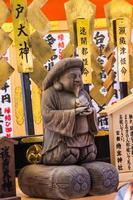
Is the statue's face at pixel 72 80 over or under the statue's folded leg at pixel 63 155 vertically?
over

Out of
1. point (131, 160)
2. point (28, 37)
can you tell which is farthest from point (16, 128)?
point (131, 160)

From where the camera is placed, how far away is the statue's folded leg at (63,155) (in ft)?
5.82

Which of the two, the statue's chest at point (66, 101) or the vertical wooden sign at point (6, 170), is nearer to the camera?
the vertical wooden sign at point (6, 170)

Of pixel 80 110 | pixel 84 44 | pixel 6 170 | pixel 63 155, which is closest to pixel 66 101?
pixel 80 110

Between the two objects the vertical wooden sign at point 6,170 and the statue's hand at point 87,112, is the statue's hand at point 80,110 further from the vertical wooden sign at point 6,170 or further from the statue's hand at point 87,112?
the vertical wooden sign at point 6,170

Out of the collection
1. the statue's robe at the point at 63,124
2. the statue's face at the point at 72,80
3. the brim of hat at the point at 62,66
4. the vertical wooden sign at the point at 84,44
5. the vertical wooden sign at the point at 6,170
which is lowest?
the vertical wooden sign at the point at 6,170

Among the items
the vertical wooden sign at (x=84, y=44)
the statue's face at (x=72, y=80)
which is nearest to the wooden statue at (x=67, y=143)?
the statue's face at (x=72, y=80)

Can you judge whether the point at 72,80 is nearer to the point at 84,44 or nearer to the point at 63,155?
the point at 63,155

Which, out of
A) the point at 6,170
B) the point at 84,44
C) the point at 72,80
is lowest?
the point at 6,170

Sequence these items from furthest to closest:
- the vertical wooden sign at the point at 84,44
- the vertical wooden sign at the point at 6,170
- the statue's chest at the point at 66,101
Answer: the vertical wooden sign at the point at 84,44
the statue's chest at the point at 66,101
the vertical wooden sign at the point at 6,170

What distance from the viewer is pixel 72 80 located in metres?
1.80

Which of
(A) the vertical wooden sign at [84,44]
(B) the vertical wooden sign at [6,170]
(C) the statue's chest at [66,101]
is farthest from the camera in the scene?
(A) the vertical wooden sign at [84,44]

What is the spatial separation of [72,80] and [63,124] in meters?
0.18

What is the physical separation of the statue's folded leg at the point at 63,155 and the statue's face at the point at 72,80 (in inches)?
8.8
